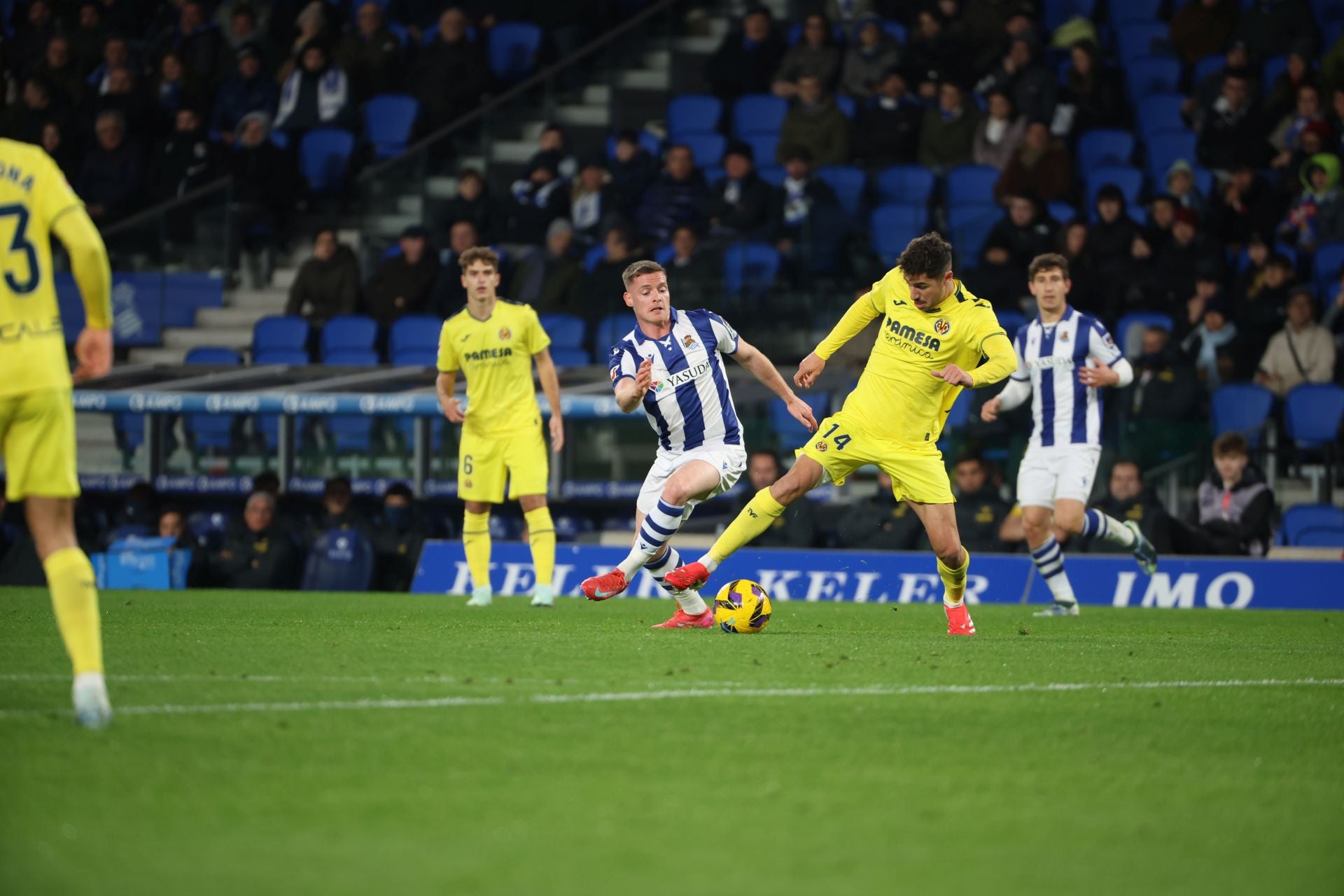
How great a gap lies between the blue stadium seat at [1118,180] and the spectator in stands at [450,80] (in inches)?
296

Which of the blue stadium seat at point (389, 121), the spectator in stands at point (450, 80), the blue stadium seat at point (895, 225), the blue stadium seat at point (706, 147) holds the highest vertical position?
the spectator in stands at point (450, 80)

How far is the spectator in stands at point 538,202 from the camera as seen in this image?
1962 centimetres

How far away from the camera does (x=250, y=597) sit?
13648mm

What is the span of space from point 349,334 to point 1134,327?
8219 millimetres

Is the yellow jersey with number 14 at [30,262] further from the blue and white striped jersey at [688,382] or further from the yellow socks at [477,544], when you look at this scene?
the yellow socks at [477,544]

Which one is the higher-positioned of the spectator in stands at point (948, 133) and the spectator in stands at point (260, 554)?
the spectator in stands at point (948, 133)

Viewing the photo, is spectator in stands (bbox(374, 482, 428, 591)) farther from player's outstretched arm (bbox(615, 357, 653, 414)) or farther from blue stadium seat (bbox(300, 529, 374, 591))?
player's outstretched arm (bbox(615, 357, 653, 414))

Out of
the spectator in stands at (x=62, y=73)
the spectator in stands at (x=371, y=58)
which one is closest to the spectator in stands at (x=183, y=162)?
the spectator in stands at (x=371, y=58)

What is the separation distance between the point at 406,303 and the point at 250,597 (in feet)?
19.8

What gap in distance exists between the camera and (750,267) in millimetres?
16938

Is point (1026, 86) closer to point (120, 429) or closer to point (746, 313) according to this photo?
point (746, 313)

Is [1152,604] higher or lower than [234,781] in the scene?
lower

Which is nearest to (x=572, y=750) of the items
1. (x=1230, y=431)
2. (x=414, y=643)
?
(x=414, y=643)

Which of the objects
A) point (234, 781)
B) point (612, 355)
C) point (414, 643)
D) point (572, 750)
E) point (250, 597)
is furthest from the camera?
point (250, 597)
